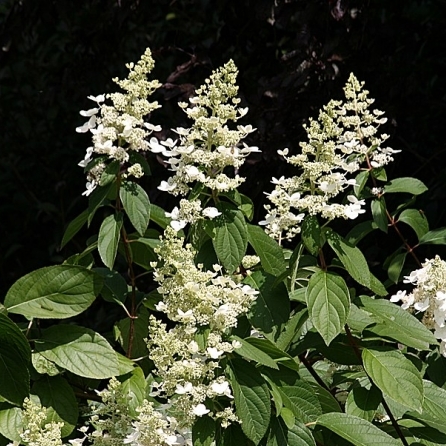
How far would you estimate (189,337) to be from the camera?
1.25 meters

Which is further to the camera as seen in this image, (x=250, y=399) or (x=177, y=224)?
(x=177, y=224)

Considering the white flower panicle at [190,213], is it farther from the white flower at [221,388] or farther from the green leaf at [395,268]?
the green leaf at [395,268]

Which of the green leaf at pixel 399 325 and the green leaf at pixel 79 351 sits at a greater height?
the green leaf at pixel 399 325

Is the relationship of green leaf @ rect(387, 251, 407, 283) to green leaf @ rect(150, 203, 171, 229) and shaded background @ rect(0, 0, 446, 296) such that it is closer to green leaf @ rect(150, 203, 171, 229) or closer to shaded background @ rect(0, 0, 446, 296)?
green leaf @ rect(150, 203, 171, 229)

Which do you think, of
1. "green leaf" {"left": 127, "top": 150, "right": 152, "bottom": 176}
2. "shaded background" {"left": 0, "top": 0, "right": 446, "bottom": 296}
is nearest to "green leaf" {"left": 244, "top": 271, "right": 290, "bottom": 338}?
"green leaf" {"left": 127, "top": 150, "right": 152, "bottom": 176}

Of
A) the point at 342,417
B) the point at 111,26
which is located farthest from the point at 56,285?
the point at 111,26

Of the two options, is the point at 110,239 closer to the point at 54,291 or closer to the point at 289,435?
the point at 54,291

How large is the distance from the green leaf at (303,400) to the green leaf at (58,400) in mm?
371

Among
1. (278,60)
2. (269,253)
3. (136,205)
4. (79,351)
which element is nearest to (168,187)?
(136,205)

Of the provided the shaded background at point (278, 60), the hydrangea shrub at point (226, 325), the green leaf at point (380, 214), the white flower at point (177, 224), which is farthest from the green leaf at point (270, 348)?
the shaded background at point (278, 60)

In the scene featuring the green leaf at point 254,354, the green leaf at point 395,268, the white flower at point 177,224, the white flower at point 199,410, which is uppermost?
the white flower at point 177,224

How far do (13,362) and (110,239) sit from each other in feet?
0.95

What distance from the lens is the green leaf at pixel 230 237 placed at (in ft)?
4.75

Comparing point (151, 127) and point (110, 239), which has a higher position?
point (151, 127)
